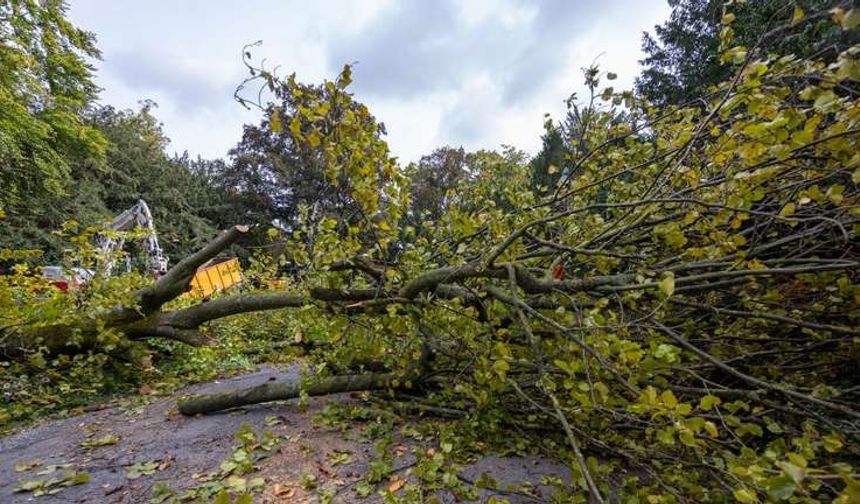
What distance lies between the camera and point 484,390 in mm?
2051

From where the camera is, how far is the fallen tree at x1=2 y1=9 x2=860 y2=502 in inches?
56.9

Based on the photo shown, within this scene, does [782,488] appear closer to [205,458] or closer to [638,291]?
[638,291]

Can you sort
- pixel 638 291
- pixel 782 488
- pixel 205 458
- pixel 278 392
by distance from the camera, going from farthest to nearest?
1. pixel 278 392
2. pixel 205 458
3. pixel 638 291
4. pixel 782 488

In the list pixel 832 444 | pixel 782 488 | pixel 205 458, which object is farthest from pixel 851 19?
pixel 205 458

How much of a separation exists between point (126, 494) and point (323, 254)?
144 cm

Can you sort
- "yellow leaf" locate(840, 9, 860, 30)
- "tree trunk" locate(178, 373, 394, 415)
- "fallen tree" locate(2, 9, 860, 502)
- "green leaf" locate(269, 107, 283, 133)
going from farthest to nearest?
"tree trunk" locate(178, 373, 394, 415)
"green leaf" locate(269, 107, 283, 133)
"fallen tree" locate(2, 9, 860, 502)
"yellow leaf" locate(840, 9, 860, 30)

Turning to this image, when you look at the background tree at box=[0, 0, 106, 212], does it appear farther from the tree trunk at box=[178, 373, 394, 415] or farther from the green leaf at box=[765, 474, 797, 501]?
the green leaf at box=[765, 474, 797, 501]

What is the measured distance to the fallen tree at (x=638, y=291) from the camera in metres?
1.44

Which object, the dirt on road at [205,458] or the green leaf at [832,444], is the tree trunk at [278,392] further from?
the green leaf at [832,444]

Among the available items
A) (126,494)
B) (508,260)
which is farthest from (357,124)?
(126,494)

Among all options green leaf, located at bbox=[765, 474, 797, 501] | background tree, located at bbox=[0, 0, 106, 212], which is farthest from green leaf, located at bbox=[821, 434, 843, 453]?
background tree, located at bbox=[0, 0, 106, 212]

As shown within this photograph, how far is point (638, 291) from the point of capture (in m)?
1.91

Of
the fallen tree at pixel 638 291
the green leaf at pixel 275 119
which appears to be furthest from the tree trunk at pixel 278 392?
the green leaf at pixel 275 119

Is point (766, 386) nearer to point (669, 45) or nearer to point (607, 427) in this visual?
point (607, 427)
